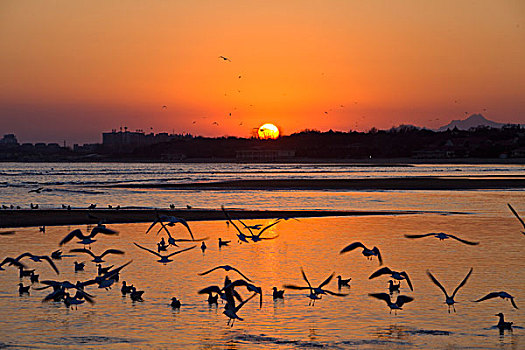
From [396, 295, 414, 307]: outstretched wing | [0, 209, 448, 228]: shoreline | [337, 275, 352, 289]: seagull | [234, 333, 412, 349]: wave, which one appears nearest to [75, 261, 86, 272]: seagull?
[337, 275, 352, 289]: seagull

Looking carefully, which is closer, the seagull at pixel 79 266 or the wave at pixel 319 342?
the wave at pixel 319 342

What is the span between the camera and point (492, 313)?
48.3 feet

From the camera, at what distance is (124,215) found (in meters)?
36.5

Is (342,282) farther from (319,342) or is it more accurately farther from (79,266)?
(79,266)

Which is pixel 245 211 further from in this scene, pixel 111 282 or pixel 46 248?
pixel 111 282

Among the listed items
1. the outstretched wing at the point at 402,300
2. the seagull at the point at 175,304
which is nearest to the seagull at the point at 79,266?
Result: the seagull at the point at 175,304

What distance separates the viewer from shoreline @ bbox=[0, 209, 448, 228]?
3334cm

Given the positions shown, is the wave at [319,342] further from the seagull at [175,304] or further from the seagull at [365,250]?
the seagull at [175,304]

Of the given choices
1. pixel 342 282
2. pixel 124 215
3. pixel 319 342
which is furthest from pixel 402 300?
pixel 124 215

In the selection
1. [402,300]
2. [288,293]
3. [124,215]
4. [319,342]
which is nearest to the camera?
[319,342]

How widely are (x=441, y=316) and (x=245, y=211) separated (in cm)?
2478

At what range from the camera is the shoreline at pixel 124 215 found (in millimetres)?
33344

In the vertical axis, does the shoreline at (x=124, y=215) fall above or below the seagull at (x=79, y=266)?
above

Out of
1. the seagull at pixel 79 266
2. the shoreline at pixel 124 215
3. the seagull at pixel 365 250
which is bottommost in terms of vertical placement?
the seagull at pixel 79 266
